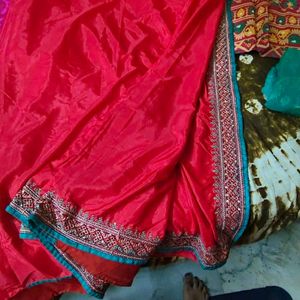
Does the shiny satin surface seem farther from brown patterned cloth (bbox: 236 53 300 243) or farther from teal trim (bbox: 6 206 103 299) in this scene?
brown patterned cloth (bbox: 236 53 300 243)

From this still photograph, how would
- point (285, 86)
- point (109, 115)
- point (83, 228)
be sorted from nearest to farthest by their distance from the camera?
point (83, 228) < point (109, 115) < point (285, 86)

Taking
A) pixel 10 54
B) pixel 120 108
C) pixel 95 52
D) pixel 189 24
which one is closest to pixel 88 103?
pixel 120 108

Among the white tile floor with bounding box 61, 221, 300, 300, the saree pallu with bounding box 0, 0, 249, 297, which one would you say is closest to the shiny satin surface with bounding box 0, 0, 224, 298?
the saree pallu with bounding box 0, 0, 249, 297

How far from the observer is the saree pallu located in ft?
3.39

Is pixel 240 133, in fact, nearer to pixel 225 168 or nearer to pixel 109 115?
pixel 225 168

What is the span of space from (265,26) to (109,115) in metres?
0.70

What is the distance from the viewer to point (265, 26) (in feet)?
4.58

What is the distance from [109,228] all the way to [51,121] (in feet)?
1.25

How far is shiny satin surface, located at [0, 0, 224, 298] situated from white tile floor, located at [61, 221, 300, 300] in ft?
1.09

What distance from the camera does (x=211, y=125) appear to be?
122cm

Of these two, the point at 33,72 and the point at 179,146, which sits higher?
the point at 33,72

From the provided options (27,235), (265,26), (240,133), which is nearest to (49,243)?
(27,235)

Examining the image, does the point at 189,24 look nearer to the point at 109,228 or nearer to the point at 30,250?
the point at 109,228

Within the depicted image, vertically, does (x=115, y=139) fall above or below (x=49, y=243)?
above
